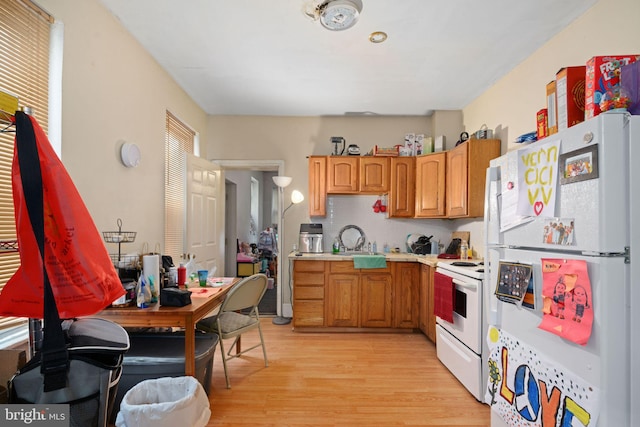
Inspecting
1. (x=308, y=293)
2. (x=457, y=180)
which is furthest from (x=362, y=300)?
(x=457, y=180)

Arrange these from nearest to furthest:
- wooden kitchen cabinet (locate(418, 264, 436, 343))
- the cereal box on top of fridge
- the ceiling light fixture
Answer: the cereal box on top of fridge < the ceiling light fixture < wooden kitchen cabinet (locate(418, 264, 436, 343))

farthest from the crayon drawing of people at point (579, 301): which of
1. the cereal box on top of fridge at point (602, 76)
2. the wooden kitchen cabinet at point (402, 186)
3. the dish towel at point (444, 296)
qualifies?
the wooden kitchen cabinet at point (402, 186)

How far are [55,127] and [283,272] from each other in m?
3.03

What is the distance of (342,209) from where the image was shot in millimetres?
4488

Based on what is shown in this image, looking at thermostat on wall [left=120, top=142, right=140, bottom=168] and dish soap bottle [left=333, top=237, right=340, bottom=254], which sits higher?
thermostat on wall [left=120, top=142, right=140, bottom=168]

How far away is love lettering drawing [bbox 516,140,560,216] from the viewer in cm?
136

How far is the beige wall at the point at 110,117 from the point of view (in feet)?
6.56

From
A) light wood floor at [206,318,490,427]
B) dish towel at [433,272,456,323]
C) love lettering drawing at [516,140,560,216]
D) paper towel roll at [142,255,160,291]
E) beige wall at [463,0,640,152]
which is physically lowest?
light wood floor at [206,318,490,427]

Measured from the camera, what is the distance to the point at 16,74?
168cm

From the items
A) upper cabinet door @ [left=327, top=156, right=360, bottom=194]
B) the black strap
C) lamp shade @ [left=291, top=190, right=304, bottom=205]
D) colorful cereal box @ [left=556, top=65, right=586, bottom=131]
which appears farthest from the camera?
lamp shade @ [left=291, top=190, right=304, bottom=205]

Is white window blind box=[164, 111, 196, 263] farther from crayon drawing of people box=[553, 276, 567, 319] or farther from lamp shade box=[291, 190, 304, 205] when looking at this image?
crayon drawing of people box=[553, 276, 567, 319]

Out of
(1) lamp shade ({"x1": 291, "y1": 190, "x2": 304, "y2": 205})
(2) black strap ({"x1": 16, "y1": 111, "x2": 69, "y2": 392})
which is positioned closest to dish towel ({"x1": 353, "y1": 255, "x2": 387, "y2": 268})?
(1) lamp shade ({"x1": 291, "y1": 190, "x2": 304, "y2": 205})

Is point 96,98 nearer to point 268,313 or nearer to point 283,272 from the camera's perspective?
point 283,272

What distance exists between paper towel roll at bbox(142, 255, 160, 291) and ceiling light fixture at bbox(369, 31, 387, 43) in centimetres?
222
